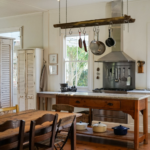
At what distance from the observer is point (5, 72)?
6258 mm

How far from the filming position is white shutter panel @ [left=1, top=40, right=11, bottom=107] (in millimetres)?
6211

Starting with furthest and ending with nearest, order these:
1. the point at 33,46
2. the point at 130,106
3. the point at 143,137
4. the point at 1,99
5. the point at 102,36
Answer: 1. the point at 33,46
2. the point at 102,36
3. the point at 1,99
4. the point at 143,137
5. the point at 130,106

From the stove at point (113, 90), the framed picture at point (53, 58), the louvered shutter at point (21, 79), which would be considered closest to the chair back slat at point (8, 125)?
the stove at point (113, 90)

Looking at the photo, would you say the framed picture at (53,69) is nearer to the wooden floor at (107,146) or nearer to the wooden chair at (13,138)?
the wooden floor at (107,146)

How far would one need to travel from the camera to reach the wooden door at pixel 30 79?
7.20m

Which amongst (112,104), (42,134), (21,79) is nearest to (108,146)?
(112,104)

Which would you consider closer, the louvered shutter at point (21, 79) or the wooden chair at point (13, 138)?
the wooden chair at point (13, 138)

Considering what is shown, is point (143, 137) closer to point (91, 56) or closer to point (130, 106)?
point (130, 106)

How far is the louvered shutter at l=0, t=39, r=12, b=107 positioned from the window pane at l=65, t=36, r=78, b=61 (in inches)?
70.9

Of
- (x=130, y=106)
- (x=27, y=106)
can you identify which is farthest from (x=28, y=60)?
(x=130, y=106)

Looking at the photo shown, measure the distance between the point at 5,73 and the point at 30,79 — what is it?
1.10 metres

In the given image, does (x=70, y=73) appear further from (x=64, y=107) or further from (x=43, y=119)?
(x=43, y=119)

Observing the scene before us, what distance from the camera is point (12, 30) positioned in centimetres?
836

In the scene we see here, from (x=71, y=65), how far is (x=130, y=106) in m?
3.32
